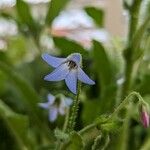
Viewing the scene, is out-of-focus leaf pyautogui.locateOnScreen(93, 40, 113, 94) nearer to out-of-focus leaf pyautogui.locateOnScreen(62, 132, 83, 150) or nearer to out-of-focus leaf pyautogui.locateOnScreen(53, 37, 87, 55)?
out-of-focus leaf pyautogui.locateOnScreen(53, 37, 87, 55)

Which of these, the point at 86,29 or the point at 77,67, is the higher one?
the point at 77,67

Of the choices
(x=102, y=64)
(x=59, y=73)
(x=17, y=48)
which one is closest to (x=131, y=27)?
(x=102, y=64)

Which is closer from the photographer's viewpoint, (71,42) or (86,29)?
(71,42)

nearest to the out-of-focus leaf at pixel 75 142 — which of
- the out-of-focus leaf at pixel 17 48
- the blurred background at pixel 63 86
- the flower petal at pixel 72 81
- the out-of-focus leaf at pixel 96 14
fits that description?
the flower petal at pixel 72 81

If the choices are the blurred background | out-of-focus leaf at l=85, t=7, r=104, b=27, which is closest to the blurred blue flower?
the blurred background

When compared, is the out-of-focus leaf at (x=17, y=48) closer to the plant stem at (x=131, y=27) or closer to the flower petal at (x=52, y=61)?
the plant stem at (x=131, y=27)

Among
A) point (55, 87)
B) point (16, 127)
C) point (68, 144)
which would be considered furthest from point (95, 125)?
point (55, 87)

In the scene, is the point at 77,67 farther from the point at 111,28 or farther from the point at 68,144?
the point at 111,28

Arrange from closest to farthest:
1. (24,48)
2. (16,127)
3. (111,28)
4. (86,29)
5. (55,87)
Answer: (16,127) < (55,87) < (24,48) < (86,29) < (111,28)
